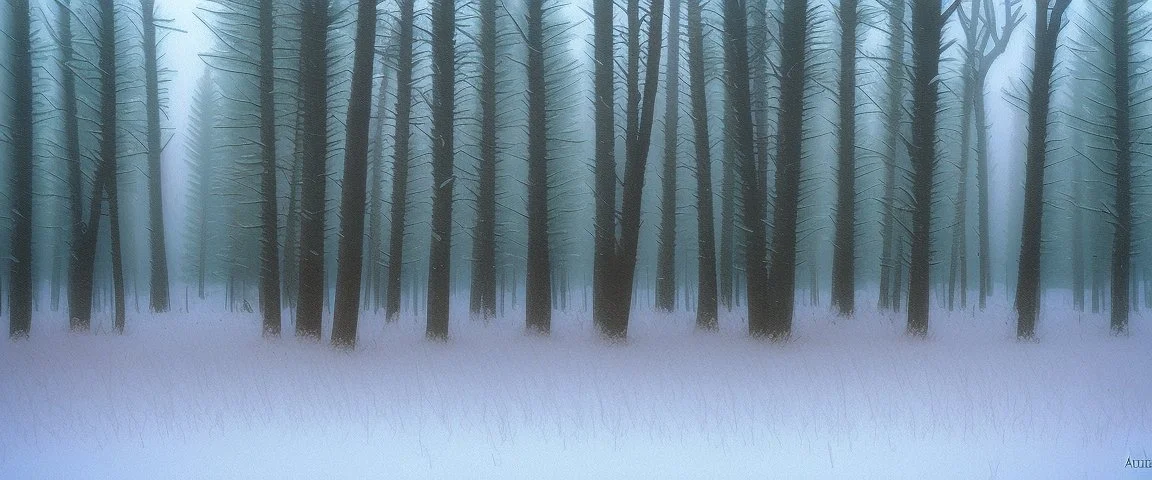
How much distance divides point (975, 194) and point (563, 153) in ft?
11.8

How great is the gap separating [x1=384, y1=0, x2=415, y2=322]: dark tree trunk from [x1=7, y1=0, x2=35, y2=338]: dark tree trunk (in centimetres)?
260

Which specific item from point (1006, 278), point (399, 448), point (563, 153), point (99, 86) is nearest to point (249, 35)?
point (99, 86)

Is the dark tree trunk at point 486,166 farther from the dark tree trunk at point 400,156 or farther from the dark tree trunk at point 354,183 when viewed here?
the dark tree trunk at point 354,183

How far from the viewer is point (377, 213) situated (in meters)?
6.63

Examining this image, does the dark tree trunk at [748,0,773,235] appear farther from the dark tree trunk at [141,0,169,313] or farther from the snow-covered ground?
the dark tree trunk at [141,0,169,313]

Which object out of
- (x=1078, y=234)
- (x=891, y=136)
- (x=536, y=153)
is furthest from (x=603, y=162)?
(x=1078, y=234)

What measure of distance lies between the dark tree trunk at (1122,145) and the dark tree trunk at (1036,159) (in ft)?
0.36

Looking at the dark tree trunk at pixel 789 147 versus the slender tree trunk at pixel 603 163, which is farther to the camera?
the dark tree trunk at pixel 789 147

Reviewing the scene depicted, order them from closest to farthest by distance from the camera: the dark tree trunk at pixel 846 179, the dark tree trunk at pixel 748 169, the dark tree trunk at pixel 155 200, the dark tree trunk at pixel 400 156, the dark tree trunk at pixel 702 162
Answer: the dark tree trunk at pixel 155 200 < the dark tree trunk at pixel 748 169 < the dark tree trunk at pixel 400 156 < the dark tree trunk at pixel 846 179 < the dark tree trunk at pixel 702 162

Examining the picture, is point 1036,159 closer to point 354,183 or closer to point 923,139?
point 923,139

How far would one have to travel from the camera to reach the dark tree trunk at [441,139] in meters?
5.26

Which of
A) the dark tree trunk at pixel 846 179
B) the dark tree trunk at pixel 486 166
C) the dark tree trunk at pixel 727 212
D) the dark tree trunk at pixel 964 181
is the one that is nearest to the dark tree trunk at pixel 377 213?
the dark tree trunk at pixel 486 166

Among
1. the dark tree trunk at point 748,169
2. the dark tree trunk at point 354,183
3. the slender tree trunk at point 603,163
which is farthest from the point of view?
the dark tree trunk at point 748,169

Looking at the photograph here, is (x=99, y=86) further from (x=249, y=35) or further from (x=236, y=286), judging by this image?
(x=236, y=286)
